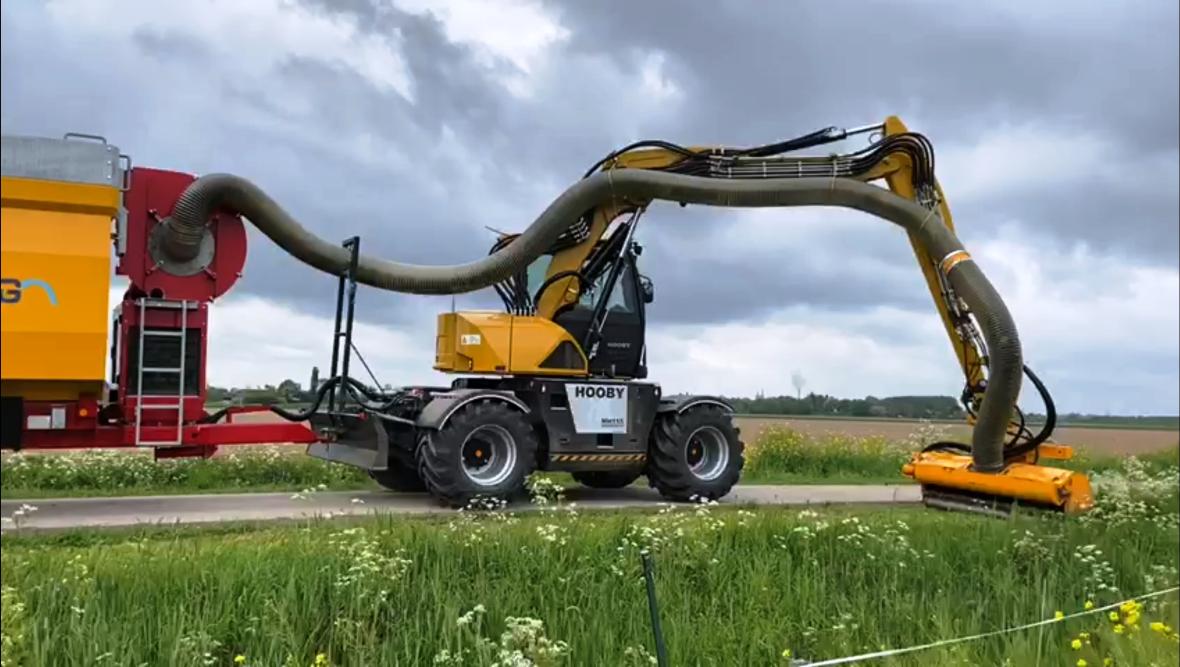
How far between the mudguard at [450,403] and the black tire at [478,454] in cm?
7

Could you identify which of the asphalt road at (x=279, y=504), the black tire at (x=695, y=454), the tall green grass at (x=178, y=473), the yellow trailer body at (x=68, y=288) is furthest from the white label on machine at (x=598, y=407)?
the yellow trailer body at (x=68, y=288)

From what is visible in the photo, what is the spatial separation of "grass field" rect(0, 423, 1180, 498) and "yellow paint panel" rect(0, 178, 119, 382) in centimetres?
78

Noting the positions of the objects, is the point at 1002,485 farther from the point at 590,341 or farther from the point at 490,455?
the point at 490,455

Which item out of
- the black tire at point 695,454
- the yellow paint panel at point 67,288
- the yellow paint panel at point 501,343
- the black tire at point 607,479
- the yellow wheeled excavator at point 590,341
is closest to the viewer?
the yellow paint panel at point 67,288

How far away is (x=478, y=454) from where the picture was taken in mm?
11219

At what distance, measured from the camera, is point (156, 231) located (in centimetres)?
979

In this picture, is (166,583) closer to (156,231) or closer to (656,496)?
(156,231)

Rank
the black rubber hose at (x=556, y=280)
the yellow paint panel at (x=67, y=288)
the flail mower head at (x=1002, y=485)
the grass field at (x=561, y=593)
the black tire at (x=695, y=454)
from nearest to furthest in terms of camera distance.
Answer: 1. the grass field at (x=561, y=593)
2. the yellow paint panel at (x=67, y=288)
3. the flail mower head at (x=1002, y=485)
4. the black rubber hose at (x=556, y=280)
5. the black tire at (x=695, y=454)

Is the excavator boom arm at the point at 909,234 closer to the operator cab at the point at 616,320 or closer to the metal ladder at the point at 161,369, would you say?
the operator cab at the point at 616,320

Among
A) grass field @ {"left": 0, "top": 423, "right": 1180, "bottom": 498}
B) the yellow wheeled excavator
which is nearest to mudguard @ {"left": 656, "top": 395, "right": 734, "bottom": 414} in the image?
the yellow wheeled excavator

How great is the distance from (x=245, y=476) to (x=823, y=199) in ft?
26.1

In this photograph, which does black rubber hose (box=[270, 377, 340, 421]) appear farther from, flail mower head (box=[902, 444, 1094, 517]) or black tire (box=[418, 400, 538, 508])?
flail mower head (box=[902, 444, 1094, 517])

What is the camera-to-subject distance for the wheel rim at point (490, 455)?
36.4 ft

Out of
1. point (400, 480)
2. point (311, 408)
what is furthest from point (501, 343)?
point (400, 480)
